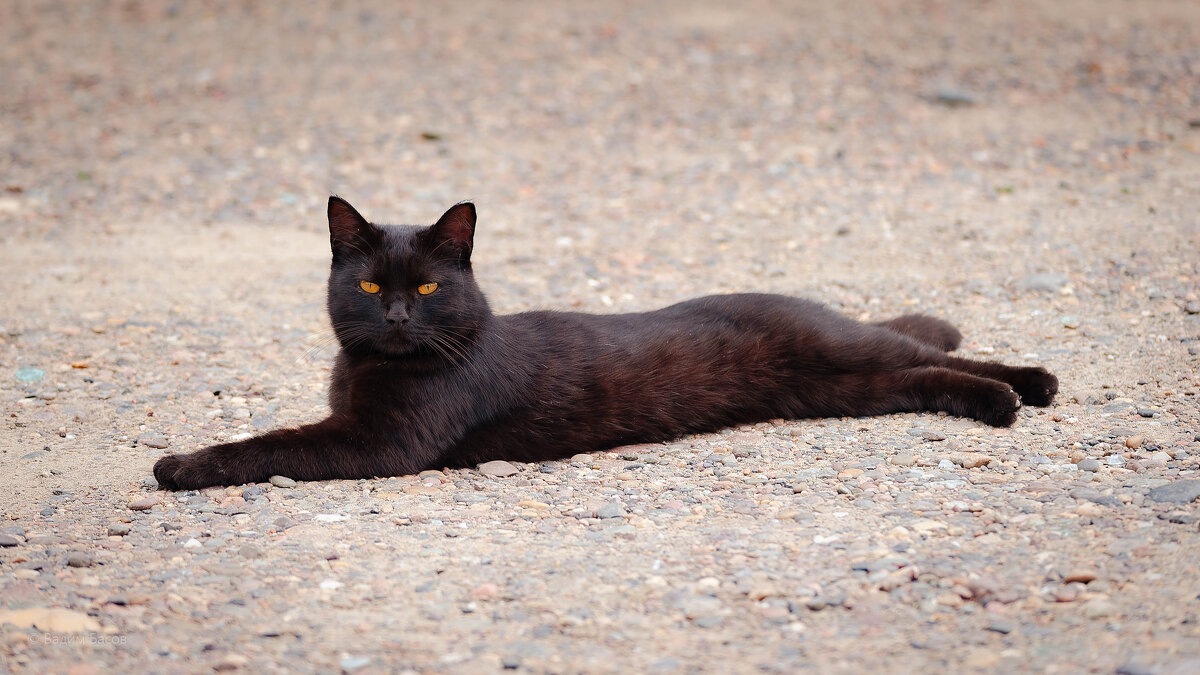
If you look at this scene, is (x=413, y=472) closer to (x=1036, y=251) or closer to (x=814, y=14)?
(x=1036, y=251)

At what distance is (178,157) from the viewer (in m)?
9.15

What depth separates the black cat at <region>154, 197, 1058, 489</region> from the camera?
13.5 feet

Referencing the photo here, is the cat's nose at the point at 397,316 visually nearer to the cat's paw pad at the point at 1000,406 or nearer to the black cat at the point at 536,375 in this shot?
the black cat at the point at 536,375

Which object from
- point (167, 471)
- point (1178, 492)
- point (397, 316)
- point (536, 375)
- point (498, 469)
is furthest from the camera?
point (536, 375)

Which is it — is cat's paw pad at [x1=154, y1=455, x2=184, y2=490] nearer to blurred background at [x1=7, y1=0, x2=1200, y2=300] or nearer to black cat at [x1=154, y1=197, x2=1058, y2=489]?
black cat at [x1=154, y1=197, x2=1058, y2=489]

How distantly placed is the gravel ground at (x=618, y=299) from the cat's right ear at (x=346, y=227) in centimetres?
98

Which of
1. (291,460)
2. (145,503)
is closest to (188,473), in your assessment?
(145,503)

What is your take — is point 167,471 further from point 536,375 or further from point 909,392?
point 909,392

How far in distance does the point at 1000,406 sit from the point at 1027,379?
34cm

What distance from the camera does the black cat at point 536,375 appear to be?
13.5 ft

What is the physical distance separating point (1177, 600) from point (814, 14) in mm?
10110

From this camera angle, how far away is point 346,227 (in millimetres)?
4258

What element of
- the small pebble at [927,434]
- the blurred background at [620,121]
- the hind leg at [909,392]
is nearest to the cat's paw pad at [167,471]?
the hind leg at [909,392]

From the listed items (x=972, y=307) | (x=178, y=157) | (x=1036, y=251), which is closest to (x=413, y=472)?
(x=972, y=307)
